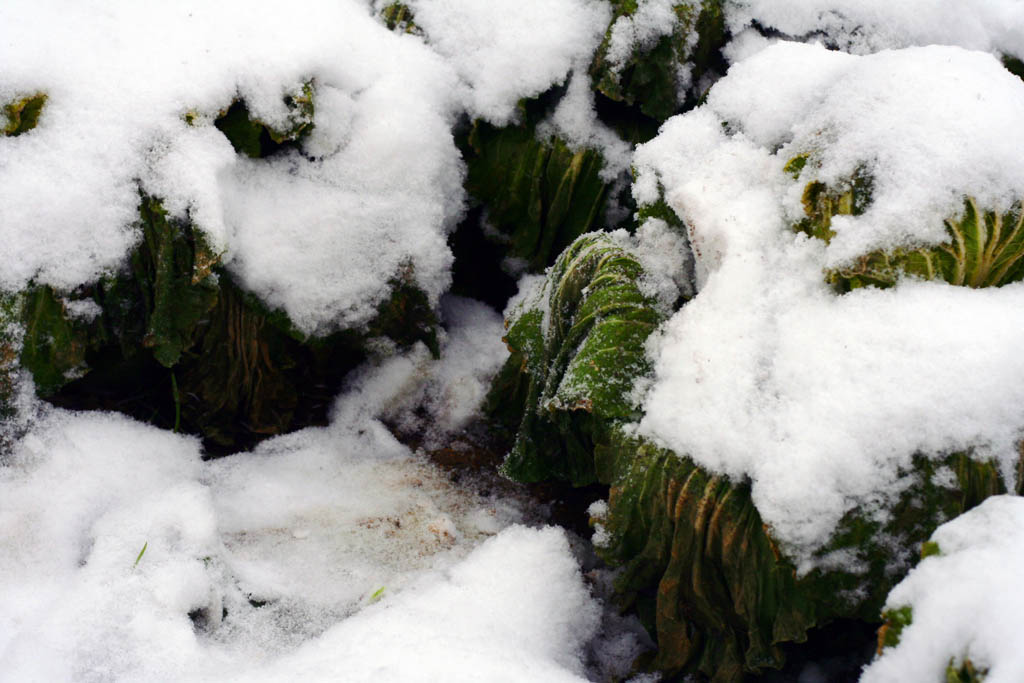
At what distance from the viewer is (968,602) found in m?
1.12

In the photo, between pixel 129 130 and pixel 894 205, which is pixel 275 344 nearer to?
pixel 129 130

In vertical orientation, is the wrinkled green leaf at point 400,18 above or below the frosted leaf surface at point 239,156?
above

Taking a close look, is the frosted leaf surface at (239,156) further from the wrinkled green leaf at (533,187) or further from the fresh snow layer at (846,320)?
the fresh snow layer at (846,320)

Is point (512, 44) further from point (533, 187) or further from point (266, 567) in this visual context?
point (266, 567)

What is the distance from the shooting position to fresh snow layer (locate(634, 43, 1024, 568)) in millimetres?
1383

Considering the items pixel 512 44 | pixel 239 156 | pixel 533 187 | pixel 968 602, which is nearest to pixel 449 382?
pixel 533 187

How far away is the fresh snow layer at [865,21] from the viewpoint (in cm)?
239

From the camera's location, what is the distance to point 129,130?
6.39ft

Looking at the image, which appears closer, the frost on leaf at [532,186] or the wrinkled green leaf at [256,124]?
the wrinkled green leaf at [256,124]

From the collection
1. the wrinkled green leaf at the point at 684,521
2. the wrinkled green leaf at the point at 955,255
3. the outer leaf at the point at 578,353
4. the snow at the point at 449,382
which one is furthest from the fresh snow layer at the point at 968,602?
the snow at the point at 449,382

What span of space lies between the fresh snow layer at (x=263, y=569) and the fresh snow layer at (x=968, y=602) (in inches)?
25.9

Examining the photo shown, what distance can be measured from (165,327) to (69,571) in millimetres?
600

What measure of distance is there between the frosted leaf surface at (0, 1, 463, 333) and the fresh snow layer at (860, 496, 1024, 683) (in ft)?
4.86

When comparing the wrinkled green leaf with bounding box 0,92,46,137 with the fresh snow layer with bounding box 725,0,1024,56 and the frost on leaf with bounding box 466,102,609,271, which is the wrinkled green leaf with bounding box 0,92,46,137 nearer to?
the frost on leaf with bounding box 466,102,609,271
